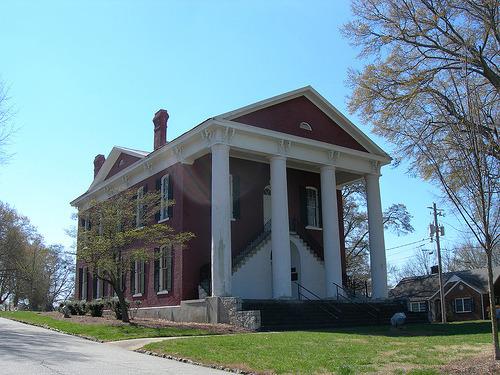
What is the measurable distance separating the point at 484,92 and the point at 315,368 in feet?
42.6

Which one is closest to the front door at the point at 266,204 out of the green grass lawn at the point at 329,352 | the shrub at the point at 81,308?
the shrub at the point at 81,308

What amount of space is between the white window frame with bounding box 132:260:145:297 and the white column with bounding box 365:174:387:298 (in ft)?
38.5

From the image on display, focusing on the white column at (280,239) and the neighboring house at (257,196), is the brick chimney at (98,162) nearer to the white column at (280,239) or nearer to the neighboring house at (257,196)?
the neighboring house at (257,196)

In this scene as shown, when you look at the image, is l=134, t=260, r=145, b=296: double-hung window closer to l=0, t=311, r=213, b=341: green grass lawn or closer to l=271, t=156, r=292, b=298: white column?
l=0, t=311, r=213, b=341: green grass lawn

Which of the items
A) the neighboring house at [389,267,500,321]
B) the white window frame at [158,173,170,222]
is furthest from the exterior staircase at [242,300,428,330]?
the neighboring house at [389,267,500,321]

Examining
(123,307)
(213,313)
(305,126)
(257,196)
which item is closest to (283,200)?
(257,196)

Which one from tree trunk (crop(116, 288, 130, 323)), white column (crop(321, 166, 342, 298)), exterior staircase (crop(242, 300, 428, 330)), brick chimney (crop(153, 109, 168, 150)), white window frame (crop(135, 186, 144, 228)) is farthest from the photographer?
brick chimney (crop(153, 109, 168, 150))

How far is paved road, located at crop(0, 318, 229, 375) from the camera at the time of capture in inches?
400

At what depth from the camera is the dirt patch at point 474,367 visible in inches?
361

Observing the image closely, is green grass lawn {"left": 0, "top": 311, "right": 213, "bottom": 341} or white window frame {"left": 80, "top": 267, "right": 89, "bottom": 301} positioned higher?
white window frame {"left": 80, "top": 267, "right": 89, "bottom": 301}

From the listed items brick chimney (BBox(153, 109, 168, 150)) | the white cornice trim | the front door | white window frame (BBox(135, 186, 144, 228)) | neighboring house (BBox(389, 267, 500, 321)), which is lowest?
neighboring house (BBox(389, 267, 500, 321))

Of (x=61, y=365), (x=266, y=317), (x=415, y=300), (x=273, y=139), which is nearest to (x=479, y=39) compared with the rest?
(x=273, y=139)

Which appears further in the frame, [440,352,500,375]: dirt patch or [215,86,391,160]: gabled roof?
[215,86,391,160]: gabled roof

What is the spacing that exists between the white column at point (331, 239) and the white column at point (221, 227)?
5948 millimetres
